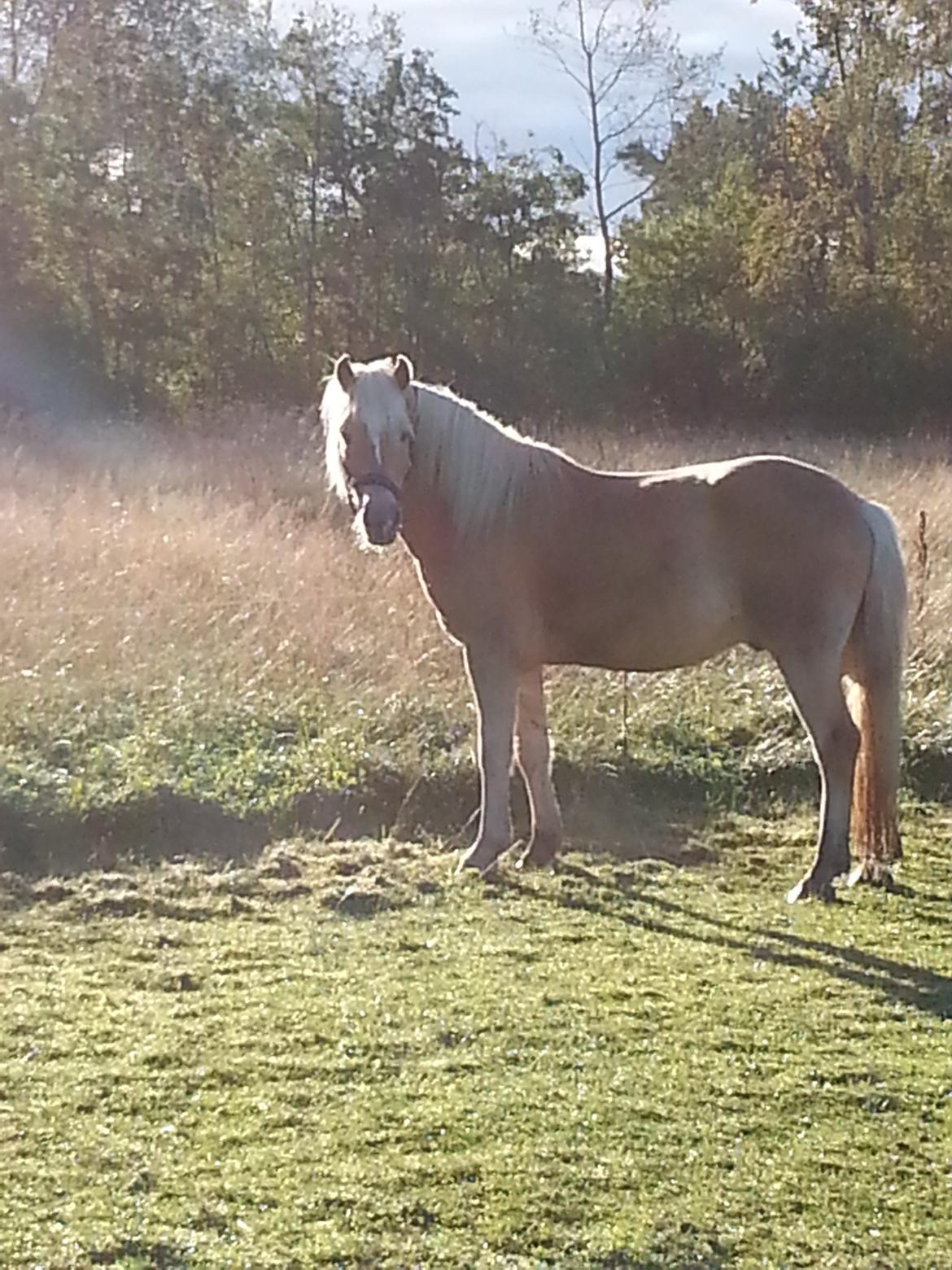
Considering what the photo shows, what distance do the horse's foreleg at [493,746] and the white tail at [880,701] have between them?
44.3 inches

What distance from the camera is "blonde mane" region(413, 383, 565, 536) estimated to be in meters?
4.60

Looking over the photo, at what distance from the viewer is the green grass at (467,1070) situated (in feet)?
7.59

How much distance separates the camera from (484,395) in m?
20.8

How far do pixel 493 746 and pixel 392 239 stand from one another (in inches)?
727

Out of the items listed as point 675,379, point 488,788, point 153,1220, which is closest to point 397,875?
point 488,788

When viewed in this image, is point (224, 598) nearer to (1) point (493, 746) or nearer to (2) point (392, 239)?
(1) point (493, 746)

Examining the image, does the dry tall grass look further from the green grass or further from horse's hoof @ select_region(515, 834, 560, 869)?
the green grass

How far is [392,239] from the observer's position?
72.2 feet

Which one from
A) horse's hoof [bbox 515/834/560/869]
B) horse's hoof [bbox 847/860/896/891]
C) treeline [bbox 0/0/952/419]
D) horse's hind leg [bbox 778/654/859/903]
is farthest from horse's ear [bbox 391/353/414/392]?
treeline [bbox 0/0/952/419]

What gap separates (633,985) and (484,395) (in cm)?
1780

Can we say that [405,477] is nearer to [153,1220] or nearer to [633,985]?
[633,985]

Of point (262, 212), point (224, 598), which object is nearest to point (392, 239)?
point (262, 212)

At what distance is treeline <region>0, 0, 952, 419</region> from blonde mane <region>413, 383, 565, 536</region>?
16114 millimetres

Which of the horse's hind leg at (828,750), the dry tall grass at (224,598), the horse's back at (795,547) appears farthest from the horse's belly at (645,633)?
the dry tall grass at (224,598)
